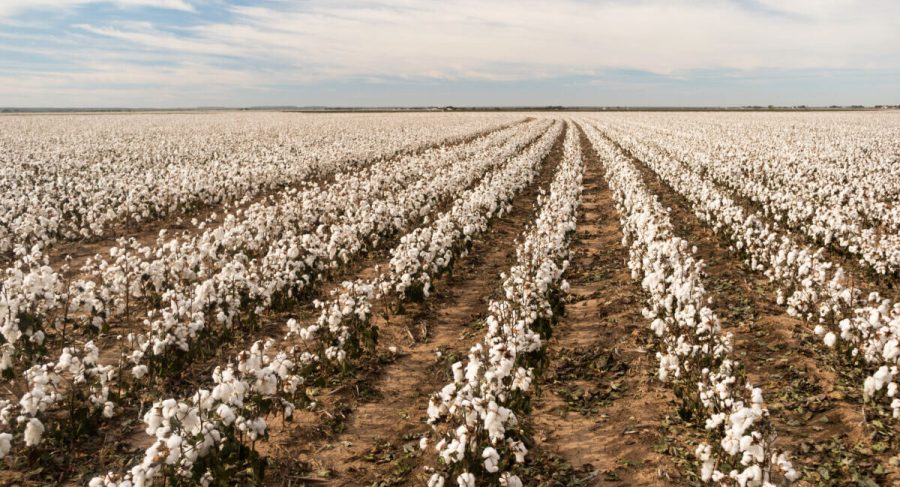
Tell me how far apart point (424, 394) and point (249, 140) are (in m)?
46.0

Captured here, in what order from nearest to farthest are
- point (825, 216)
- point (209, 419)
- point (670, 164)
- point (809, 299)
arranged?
point (209, 419) < point (809, 299) < point (825, 216) < point (670, 164)

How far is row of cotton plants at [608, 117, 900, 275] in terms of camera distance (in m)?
12.8

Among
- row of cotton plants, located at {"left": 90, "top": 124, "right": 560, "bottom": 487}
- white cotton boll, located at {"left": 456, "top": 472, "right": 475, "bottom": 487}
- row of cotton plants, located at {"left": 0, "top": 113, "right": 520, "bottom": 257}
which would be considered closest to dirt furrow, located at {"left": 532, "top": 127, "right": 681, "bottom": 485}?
white cotton boll, located at {"left": 456, "top": 472, "right": 475, "bottom": 487}

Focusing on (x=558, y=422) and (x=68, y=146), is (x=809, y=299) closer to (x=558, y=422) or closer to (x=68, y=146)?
(x=558, y=422)

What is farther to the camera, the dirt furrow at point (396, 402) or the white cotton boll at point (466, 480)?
the dirt furrow at point (396, 402)

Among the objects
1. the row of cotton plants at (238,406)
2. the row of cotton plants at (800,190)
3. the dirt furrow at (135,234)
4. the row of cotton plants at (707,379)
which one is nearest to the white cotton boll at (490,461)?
the row of cotton plants at (707,379)

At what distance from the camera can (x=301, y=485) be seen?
6.02 metres

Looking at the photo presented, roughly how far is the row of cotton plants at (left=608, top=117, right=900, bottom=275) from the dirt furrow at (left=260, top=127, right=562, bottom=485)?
28.5ft

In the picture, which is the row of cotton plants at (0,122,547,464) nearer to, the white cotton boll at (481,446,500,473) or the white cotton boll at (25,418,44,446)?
the white cotton boll at (25,418,44,446)

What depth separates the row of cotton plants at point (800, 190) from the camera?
12805 mm

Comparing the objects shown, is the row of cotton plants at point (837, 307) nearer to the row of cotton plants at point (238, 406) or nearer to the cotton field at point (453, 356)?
the cotton field at point (453, 356)

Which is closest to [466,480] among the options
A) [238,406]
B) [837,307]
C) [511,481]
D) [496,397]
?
[511,481]

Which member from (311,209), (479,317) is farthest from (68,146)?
(479,317)

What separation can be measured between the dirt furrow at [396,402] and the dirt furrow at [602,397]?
1.55 metres
